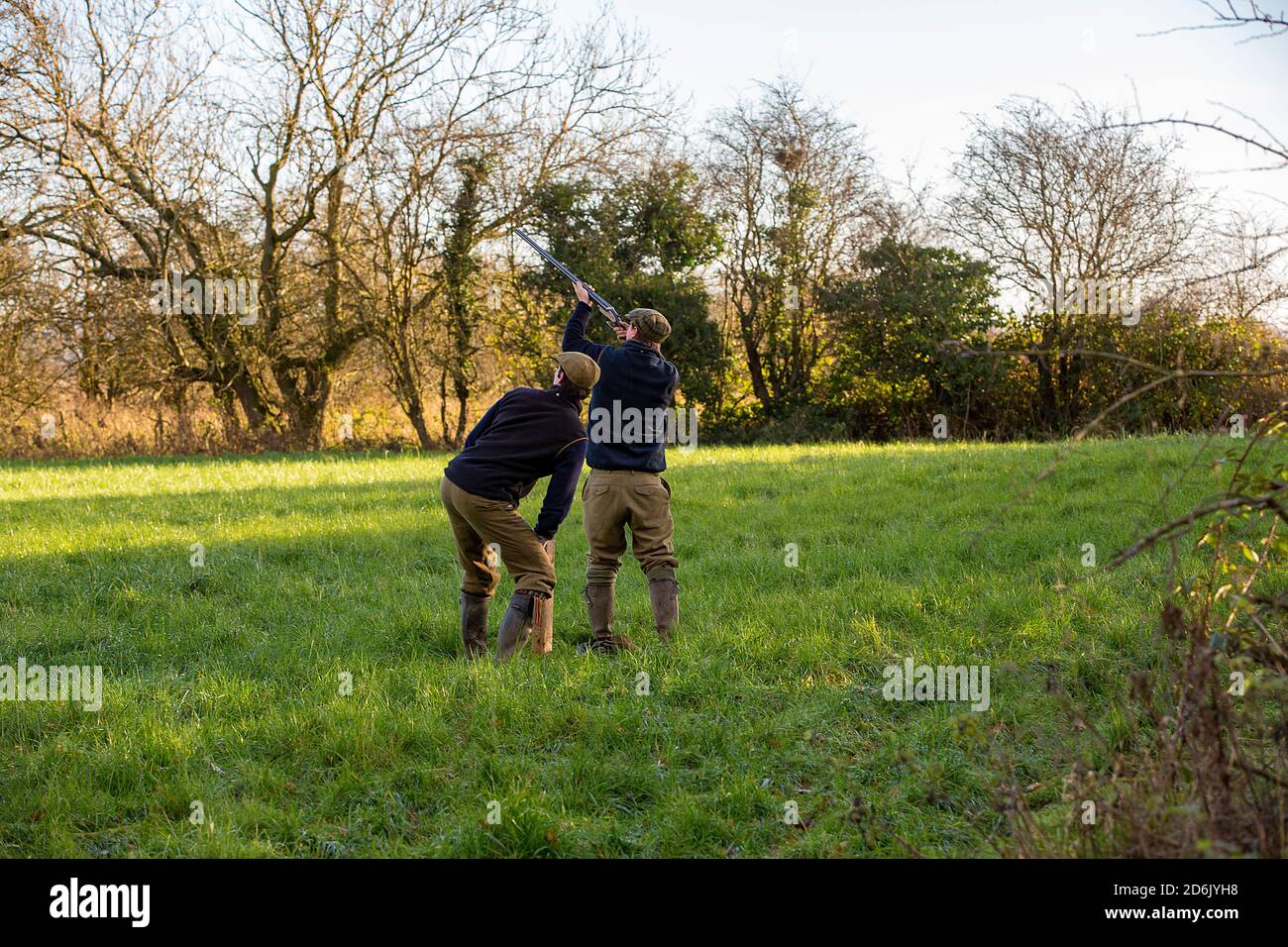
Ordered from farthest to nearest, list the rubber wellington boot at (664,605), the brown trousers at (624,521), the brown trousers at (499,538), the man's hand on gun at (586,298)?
the man's hand on gun at (586,298), the rubber wellington boot at (664,605), the brown trousers at (624,521), the brown trousers at (499,538)

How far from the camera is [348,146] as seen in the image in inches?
789

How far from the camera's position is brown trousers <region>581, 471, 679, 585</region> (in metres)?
6.26

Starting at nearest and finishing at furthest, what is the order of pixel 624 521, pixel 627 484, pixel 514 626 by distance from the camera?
pixel 514 626 → pixel 627 484 → pixel 624 521

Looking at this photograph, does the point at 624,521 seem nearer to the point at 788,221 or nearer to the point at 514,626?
the point at 514,626

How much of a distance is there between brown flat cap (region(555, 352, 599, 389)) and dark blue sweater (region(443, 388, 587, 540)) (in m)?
0.19

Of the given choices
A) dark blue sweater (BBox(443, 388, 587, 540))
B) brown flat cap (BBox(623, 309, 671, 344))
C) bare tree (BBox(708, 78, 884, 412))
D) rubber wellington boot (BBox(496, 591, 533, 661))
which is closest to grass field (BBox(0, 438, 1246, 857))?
rubber wellington boot (BBox(496, 591, 533, 661))

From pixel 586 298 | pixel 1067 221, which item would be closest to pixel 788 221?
pixel 1067 221

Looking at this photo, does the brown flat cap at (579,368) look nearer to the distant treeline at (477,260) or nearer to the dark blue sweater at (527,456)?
the dark blue sweater at (527,456)

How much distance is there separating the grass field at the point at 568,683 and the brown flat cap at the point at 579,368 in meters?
1.70

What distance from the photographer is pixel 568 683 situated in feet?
17.9

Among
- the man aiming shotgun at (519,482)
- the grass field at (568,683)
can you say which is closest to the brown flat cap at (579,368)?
the man aiming shotgun at (519,482)

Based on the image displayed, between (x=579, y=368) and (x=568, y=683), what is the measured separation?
1.90 meters

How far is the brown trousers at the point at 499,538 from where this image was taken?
236 inches
